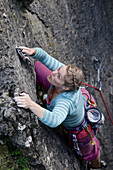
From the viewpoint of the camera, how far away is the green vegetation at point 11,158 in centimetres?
217

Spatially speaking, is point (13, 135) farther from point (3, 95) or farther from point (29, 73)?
point (29, 73)

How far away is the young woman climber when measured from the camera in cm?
216

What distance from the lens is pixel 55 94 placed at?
9.25 ft

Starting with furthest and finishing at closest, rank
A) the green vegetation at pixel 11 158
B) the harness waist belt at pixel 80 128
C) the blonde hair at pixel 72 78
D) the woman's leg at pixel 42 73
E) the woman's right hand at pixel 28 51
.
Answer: the woman's leg at pixel 42 73, the harness waist belt at pixel 80 128, the woman's right hand at pixel 28 51, the blonde hair at pixel 72 78, the green vegetation at pixel 11 158

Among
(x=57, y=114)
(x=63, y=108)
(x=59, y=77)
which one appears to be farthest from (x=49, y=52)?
(x=57, y=114)

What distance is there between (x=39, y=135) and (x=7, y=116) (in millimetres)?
610

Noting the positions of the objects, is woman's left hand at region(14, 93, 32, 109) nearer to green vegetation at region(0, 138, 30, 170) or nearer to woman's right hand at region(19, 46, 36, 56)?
green vegetation at region(0, 138, 30, 170)

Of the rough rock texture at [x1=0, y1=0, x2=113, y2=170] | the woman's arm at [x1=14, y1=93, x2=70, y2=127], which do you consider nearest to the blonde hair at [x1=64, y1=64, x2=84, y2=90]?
the woman's arm at [x1=14, y1=93, x2=70, y2=127]

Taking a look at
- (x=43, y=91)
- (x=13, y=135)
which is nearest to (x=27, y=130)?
(x=13, y=135)

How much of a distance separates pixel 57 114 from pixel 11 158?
835 millimetres

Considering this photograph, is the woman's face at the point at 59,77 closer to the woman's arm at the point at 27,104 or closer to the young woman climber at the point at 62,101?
the young woman climber at the point at 62,101

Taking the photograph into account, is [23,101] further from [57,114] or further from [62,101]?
[62,101]

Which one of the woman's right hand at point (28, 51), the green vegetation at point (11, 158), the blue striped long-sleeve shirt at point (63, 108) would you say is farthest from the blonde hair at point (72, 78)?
the green vegetation at point (11, 158)

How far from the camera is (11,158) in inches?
88.3
